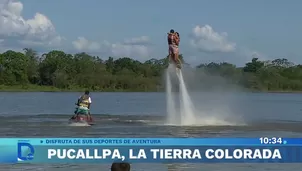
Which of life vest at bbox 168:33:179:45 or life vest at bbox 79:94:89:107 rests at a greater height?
life vest at bbox 168:33:179:45

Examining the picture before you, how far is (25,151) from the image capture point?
46.6 ft

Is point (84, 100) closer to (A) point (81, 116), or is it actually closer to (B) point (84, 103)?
(B) point (84, 103)

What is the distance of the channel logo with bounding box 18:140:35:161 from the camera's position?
45.5 feet

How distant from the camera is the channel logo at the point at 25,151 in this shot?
13.9m

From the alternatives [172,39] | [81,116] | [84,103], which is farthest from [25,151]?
[81,116]

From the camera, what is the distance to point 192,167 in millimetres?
18641

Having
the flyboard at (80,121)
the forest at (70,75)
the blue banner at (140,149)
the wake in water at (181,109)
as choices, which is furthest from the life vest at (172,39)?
the forest at (70,75)

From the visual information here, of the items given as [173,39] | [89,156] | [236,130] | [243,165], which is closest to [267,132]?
[236,130]

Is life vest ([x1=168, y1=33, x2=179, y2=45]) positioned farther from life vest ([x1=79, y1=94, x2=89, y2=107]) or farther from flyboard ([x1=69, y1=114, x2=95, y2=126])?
flyboard ([x1=69, y1=114, x2=95, y2=126])

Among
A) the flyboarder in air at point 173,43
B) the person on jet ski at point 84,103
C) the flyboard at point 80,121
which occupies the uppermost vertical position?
the flyboarder in air at point 173,43

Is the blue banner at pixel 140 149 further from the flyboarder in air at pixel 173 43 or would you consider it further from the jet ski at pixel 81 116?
the jet ski at pixel 81 116

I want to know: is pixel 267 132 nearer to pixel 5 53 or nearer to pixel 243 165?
pixel 243 165

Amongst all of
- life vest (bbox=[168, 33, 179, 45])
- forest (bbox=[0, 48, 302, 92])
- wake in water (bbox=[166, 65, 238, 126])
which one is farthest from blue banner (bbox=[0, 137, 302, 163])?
forest (bbox=[0, 48, 302, 92])

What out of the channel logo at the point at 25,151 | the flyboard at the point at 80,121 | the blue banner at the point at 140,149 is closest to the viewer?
the channel logo at the point at 25,151
